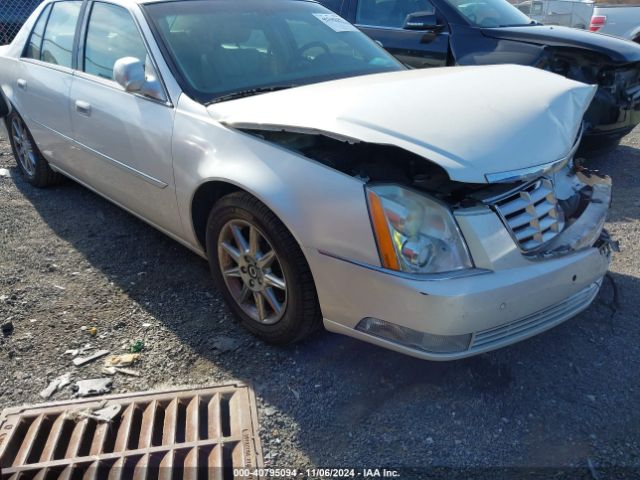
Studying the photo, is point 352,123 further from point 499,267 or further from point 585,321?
point 585,321

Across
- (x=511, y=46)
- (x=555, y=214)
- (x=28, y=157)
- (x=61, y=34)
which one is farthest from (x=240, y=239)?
(x=511, y=46)

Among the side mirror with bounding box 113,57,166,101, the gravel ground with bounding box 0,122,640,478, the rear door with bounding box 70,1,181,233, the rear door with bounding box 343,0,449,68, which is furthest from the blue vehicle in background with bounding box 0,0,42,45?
the side mirror with bounding box 113,57,166,101

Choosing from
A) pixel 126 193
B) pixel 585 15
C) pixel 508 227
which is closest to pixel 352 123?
pixel 508 227

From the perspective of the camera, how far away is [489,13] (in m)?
5.66

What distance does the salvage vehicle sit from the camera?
486 cm

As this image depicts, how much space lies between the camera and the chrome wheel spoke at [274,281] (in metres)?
2.60

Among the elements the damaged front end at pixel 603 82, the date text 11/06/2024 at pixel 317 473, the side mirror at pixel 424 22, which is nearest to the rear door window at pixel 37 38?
the side mirror at pixel 424 22

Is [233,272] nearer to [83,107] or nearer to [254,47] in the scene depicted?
[254,47]

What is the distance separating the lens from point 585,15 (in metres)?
9.80

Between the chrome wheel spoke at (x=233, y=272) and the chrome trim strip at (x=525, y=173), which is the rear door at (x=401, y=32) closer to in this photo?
the chrome trim strip at (x=525, y=173)

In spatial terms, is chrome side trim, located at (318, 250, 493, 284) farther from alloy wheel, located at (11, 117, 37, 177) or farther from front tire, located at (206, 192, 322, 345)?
alloy wheel, located at (11, 117, 37, 177)

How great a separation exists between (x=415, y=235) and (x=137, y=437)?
140cm

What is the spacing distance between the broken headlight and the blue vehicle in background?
9.40 metres

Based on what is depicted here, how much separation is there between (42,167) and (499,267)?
13.2ft
